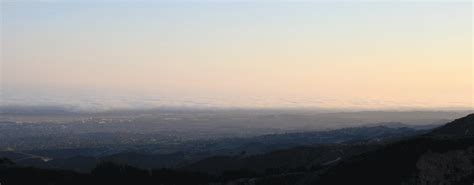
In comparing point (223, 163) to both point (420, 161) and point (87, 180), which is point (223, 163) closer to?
point (87, 180)

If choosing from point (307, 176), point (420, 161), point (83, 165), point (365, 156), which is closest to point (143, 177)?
point (307, 176)

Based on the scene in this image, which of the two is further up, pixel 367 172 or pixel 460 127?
pixel 460 127

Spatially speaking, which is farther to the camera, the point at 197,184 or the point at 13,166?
the point at 13,166

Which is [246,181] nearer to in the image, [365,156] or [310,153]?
[365,156]

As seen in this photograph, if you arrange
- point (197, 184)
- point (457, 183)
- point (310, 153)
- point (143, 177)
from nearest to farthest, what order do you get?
point (457, 183)
point (197, 184)
point (143, 177)
point (310, 153)

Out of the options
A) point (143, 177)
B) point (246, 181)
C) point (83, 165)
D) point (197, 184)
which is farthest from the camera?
point (83, 165)

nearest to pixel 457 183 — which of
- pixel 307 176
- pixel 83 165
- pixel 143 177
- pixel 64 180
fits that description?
pixel 307 176

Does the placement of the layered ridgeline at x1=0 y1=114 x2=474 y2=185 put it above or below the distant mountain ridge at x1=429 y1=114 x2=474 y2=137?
below

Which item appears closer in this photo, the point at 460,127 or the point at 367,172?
the point at 367,172

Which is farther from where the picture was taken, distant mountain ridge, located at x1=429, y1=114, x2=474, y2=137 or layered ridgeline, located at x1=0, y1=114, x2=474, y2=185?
distant mountain ridge, located at x1=429, y1=114, x2=474, y2=137

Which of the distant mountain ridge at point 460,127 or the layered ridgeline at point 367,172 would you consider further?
the distant mountain ridge at point 460,127
